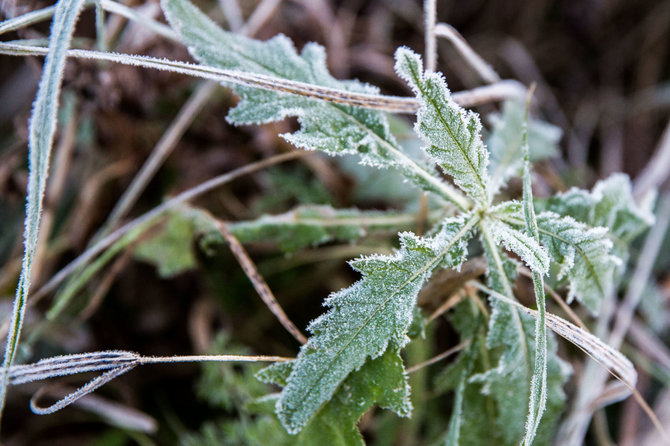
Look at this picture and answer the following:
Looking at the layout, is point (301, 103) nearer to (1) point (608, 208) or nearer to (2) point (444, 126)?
(2) point (444, 126)

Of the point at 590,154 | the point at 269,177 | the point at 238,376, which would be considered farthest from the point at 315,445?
the point at 590,154

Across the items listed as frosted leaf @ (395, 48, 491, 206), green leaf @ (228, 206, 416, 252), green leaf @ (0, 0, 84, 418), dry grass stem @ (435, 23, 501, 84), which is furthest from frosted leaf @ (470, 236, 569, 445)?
green leaf @ (0, 0, 84, 418)

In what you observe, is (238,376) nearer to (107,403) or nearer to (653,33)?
(107,403)

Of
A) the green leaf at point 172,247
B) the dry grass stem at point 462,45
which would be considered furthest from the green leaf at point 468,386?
the green leaf at point 172,247

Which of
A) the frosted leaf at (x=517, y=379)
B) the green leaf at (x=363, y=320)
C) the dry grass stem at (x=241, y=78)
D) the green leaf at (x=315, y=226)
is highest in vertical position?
the dry grass stem at (x=241, y=78)

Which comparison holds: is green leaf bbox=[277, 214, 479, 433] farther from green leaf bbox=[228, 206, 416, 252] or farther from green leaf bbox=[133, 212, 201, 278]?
green leaf bbox=[133, 212, 201, 278]

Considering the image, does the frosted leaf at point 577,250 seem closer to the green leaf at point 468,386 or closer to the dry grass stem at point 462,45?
the green leaf at point 468,386
